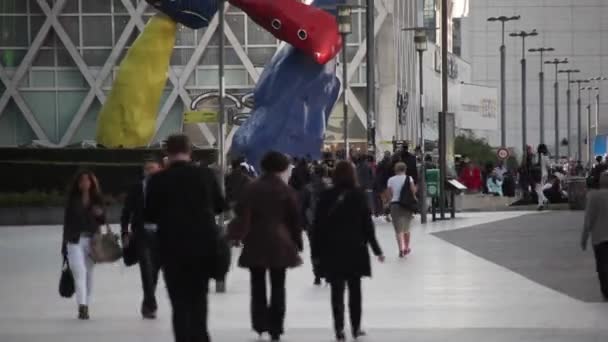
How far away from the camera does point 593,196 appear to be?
65.5 feet

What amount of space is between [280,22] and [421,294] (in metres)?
34.2

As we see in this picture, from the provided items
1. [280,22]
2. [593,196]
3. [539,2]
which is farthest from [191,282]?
[539,2]

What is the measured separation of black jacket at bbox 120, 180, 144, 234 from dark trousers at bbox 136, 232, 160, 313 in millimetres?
117

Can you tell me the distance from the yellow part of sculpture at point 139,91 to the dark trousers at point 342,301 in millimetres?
39940

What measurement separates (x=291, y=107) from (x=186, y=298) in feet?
148

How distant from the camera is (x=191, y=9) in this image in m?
53.0

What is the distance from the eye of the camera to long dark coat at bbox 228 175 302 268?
50.5 feet

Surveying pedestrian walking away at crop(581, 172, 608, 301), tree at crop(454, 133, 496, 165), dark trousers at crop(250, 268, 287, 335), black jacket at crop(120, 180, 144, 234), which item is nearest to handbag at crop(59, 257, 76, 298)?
black jacket at crop(120, 180, 144, 234)

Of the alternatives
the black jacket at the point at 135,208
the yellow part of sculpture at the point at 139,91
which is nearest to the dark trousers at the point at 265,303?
the black jacket at the point at 135,208

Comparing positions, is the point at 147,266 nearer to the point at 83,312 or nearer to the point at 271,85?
the point at 83,312

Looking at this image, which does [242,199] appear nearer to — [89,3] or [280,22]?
[280,22]

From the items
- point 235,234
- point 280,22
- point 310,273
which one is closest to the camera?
point 235,234

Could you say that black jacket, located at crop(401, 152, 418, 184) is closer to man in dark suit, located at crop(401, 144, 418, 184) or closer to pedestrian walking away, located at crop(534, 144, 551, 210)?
man in dark suit, located at crop(401, 144, 418, 184)

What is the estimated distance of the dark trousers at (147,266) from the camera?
18.1 m
